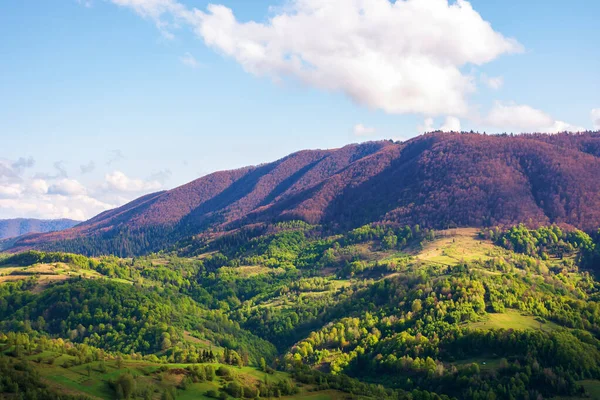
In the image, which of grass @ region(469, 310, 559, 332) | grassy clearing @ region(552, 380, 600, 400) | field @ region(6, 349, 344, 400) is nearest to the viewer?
field @ region(6, 349, 344, 400)

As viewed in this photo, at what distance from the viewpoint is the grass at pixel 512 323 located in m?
174

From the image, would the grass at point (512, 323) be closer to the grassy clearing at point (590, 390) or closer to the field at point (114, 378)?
the grassy clearing at point (590, 390)

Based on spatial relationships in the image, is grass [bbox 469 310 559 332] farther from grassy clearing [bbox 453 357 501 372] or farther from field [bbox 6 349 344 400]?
field [bbox 6 349 344 400]

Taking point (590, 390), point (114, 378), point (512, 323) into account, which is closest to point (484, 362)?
point (590, 390)

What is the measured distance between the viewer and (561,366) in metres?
144

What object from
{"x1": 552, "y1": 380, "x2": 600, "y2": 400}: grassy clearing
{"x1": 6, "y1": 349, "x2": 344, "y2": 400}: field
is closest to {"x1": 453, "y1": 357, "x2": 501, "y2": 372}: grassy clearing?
{"x1": 552, "y1": 380, "x2": 600, "y2": 400}: grassy clearing

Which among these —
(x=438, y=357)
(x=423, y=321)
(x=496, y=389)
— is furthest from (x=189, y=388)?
(x=423, y=321)

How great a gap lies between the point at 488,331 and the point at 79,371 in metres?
117

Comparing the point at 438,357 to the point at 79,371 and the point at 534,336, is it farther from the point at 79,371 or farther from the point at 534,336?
the point at 79,371

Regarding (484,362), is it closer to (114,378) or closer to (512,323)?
(512,323)

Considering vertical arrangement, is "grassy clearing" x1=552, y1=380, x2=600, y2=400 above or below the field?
below

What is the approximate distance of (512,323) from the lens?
178000 mm

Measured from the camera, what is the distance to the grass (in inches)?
6839

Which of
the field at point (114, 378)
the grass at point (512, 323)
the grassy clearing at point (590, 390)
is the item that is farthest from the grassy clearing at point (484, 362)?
the field at point (114, 378)
